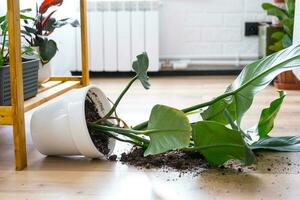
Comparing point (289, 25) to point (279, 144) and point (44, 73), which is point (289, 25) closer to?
point (279, 144)

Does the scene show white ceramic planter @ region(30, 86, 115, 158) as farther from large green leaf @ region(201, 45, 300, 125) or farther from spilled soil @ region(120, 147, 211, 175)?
large green leaf @ region(201, 45, 300, 125)

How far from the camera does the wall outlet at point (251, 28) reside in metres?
2.88

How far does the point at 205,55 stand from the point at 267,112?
5.67 feet

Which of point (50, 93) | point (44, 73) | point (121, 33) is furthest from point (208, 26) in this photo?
point (50, 93)

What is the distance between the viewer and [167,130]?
40.3 inches

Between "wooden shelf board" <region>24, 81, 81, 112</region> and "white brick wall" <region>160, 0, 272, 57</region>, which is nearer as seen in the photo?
"wooden shelf board" <region>24, 81, 81, 112</region>

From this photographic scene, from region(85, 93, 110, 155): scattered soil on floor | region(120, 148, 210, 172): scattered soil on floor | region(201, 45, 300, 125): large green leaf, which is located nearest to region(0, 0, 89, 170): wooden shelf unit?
region(85, 93, 110, 155): scattered soil on floor

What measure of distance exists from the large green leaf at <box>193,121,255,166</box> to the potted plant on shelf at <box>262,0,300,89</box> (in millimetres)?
1358

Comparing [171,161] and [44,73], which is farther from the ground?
[44,73]

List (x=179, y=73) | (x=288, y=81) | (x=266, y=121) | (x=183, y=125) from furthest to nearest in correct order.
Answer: (x=179, y=73) → (x=288, y=81) → (x=266, y=121) → (x=183, y=125)

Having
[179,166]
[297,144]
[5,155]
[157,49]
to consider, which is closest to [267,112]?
[297,144]

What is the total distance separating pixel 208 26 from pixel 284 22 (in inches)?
25.8

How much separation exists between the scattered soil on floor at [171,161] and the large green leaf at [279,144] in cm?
17

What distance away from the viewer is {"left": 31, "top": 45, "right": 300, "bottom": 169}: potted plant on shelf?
3.40 feet
